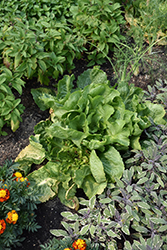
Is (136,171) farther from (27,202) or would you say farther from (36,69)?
(36,69)

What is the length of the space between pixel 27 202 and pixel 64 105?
1033mm

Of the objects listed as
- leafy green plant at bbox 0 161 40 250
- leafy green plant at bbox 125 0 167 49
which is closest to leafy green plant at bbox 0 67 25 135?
leafy green plant at bbox 0 161 40 250

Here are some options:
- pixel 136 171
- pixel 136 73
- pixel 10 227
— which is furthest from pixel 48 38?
pixel 10 227

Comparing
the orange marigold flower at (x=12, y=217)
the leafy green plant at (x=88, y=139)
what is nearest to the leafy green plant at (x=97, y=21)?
the leafy green plant at (x=88, y=139)

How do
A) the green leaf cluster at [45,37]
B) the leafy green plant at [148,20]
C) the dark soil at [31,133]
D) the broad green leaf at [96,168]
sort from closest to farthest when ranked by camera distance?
the broad green leaf at [96,168]
the dark soil at [31,133]
the green leaf cluster at [45,37]
the leafy green plant at [148,20]

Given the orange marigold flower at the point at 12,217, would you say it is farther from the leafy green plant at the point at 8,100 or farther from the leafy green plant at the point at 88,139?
the leafy green plant at the point at 8,100

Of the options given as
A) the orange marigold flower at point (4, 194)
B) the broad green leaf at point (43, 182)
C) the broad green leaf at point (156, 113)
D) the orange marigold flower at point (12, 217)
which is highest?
the orange marigold flower at point (4, 194)

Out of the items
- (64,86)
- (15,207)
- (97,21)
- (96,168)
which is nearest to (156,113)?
(96,168)

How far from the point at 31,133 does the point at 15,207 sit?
1084 mm

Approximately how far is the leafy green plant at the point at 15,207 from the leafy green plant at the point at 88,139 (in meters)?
0.21

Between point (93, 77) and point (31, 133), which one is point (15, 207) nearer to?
point (31, 133)

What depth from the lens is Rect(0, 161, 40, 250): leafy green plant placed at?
200 centimetres

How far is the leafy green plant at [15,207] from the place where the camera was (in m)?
2.00

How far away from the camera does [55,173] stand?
239 cm
